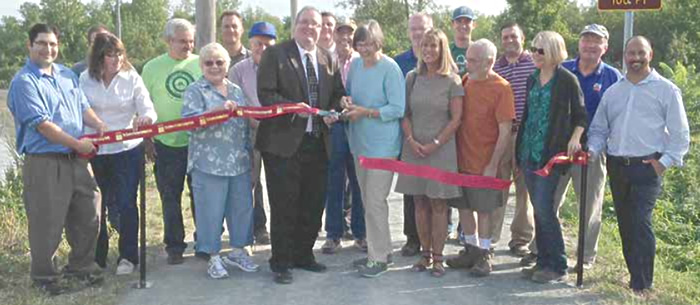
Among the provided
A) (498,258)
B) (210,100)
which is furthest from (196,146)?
(498,258)

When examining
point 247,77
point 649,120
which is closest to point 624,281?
point 649,120

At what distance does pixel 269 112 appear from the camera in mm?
5848

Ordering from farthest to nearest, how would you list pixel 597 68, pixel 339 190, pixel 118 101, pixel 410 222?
1. pixel 339 190
2. pixel 410 222
3. pixel 597 68
4. pixel 118 101

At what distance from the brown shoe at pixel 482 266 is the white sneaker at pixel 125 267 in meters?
2.86

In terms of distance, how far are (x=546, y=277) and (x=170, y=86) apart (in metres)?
3.56

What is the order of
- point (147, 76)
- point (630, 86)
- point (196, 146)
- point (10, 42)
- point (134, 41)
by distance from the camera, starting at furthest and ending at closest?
point (10, 42), point (134, 41), point (147, 76), point (196, 146), point (630, 86)

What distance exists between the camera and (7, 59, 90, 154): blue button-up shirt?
5320 mm

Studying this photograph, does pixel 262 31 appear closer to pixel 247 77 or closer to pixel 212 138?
pixel 247 77

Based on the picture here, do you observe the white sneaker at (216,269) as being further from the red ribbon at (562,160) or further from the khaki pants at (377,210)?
the red ribbon at (562,160)

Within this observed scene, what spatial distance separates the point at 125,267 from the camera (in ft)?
20.4

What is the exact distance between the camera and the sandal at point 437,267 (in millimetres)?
6137

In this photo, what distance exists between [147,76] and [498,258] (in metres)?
3.54

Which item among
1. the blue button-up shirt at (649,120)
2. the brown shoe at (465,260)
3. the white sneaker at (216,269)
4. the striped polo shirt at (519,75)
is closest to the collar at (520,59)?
the striped polo shirt at (519,75)

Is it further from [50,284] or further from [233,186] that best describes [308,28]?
[50,284]
